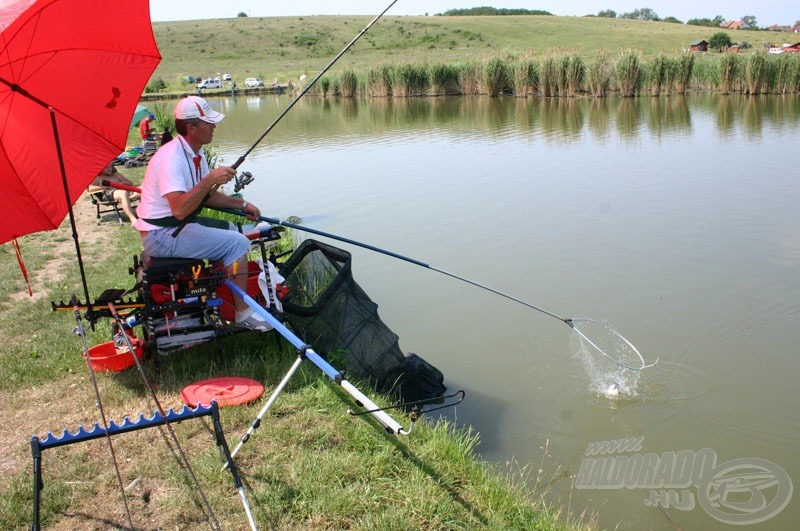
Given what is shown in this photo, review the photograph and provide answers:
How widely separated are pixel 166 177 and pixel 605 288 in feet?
16.1

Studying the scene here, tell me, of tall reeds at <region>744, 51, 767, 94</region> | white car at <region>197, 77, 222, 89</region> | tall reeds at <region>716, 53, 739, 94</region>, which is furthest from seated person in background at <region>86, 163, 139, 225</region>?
white car at <region>197, 77, 222, 89</region>

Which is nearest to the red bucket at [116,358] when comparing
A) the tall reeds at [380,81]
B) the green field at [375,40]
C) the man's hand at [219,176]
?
the man's hand at [219,176]

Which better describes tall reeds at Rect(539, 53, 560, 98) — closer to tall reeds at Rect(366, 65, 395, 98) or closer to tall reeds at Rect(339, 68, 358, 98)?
tall reeds at Rect(366, 65, 395, 98)

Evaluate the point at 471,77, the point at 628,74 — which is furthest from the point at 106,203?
the point at 471,77

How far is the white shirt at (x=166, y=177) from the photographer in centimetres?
418

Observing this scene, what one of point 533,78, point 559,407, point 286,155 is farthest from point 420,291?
point 533,78

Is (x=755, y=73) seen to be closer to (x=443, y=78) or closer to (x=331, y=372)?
(x=443, y=78)

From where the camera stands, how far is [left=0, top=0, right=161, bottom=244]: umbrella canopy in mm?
3789

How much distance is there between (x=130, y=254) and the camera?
8078mm

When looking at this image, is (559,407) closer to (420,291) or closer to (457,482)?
(457,482)

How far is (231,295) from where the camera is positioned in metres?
4.74

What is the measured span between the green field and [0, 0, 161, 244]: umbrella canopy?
55.8 metres

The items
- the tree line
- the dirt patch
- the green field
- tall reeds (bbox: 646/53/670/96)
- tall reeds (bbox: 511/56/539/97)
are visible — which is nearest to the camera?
the dirt patch

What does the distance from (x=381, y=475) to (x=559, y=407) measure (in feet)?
6.97
